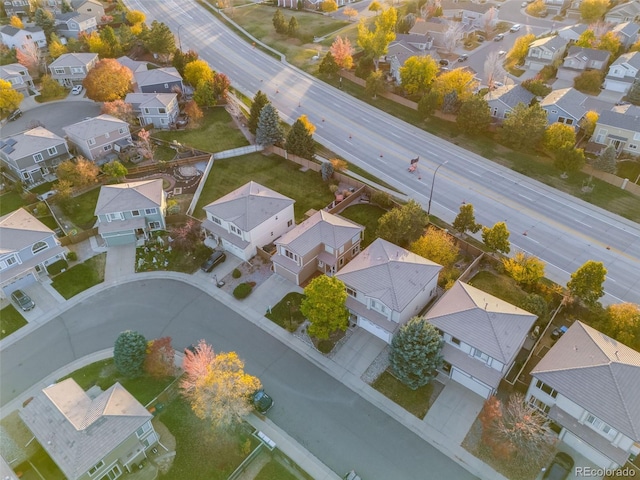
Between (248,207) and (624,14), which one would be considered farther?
(624,14)

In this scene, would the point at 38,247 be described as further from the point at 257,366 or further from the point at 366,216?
the point at 366,216

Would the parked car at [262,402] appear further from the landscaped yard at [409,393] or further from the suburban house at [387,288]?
the suburban house at [387,288]

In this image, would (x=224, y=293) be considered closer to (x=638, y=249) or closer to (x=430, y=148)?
(x=430, y=148)

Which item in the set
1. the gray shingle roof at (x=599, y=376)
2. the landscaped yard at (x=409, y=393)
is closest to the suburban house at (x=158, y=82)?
the landscaped yard at (x=409, y=393)

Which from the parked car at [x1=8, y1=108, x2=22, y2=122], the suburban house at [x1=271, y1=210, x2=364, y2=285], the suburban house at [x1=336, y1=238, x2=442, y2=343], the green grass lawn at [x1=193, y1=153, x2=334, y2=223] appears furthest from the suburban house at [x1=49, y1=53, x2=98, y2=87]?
the suburban house at [x1=336, y1=238, x2=442, y2=343]

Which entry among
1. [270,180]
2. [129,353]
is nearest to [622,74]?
[270,180]

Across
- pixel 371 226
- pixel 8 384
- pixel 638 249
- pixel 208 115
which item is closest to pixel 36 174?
pixel 208 115
